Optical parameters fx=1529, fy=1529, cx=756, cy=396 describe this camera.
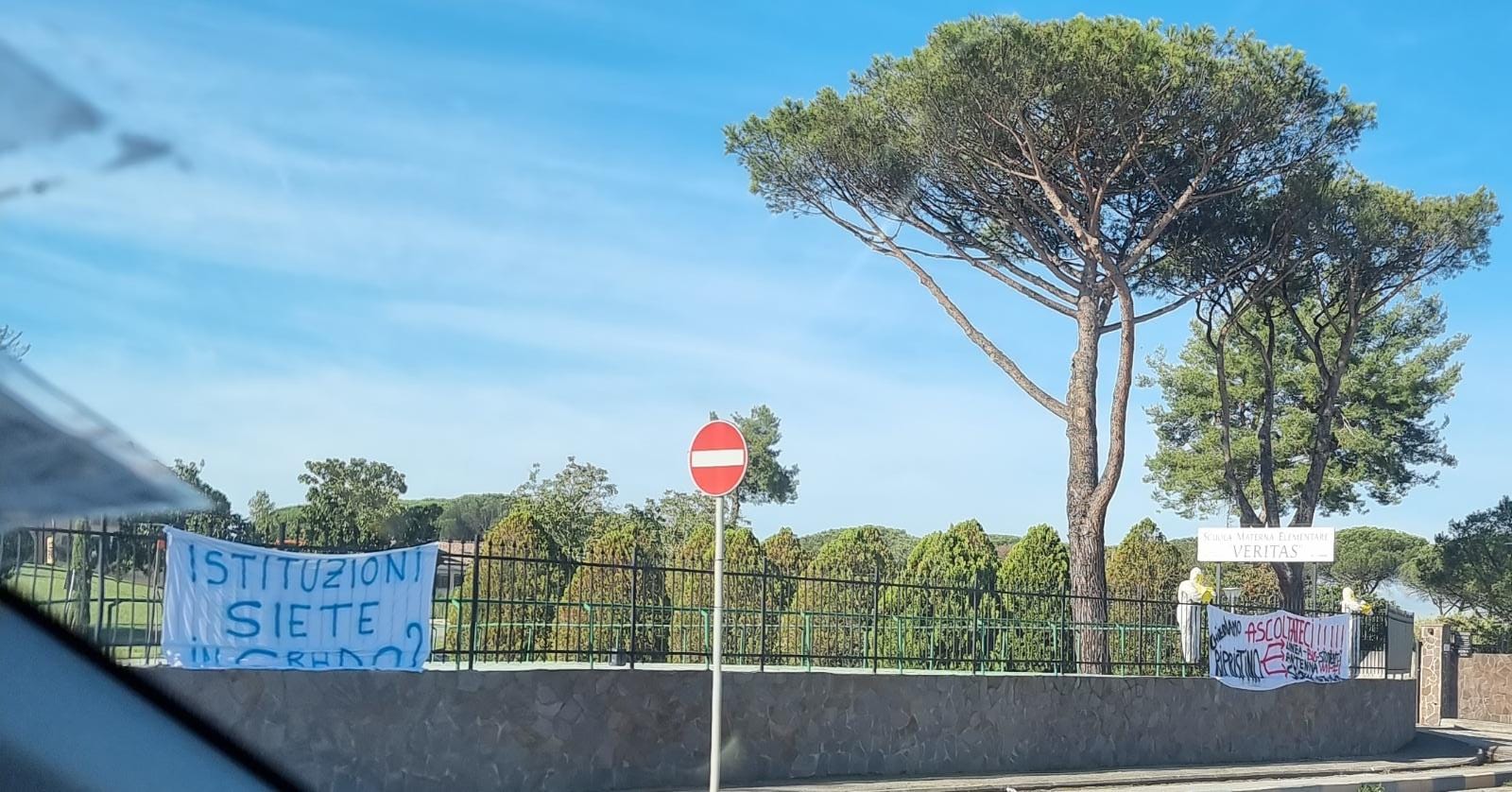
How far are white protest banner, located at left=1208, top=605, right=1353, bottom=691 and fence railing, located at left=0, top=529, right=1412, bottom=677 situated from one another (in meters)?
0.38

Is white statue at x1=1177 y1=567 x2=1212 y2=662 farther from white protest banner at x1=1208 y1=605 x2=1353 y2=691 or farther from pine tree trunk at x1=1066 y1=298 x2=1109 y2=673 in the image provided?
pine tree trunk at x1=1066 y1=298 x2=1109 y2=673

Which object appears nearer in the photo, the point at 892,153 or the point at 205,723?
the point at 205,723

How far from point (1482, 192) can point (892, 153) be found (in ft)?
48.1

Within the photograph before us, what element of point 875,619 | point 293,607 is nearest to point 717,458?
point 293,607

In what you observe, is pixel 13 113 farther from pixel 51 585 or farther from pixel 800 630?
pixel 800 630

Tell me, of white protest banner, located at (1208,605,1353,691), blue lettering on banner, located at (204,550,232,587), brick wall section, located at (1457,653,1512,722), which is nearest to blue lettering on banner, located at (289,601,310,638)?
blue lettering on banner, located at (204,550,232,587)

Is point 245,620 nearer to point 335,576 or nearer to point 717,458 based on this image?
point 335,576

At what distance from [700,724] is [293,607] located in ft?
13.6

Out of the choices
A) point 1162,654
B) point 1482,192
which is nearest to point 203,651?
point 1162,654

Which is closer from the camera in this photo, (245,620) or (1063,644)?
(245,620)

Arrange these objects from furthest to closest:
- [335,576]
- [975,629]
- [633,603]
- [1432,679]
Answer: [1432,679], [975,629], [633,603], [335,576]

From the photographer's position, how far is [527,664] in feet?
41.7

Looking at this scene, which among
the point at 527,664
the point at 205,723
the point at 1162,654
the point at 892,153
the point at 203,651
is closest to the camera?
the point at 205,723

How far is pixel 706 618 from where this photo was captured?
562 inches
